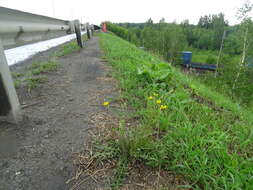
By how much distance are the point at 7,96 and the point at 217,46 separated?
42662 mm

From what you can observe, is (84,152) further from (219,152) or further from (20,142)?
(219,152)

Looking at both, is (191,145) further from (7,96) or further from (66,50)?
(66,50)

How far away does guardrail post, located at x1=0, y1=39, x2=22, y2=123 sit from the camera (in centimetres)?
99

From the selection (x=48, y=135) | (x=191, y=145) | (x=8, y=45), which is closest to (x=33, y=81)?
(x=8, y=45)

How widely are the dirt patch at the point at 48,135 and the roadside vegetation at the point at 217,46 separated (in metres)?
3.69

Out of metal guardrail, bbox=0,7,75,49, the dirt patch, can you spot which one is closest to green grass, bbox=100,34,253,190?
the dirt patch

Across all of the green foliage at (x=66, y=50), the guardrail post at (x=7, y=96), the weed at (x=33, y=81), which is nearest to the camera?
the guardrail post at (x=7, y=96)

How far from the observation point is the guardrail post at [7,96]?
3.23 feet

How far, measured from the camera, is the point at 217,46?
34.7 metres

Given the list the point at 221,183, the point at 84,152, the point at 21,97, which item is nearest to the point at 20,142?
the point at 84,152

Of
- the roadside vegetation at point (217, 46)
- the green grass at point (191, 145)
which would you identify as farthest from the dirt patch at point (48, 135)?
the roadside vegetation at point (217, 46)

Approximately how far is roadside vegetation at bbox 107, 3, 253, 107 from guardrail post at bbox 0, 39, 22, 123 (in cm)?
418

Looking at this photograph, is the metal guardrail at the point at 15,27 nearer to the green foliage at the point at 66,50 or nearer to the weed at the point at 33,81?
the weed at the point at 33,81

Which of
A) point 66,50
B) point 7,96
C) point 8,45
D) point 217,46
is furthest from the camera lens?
point 217,46
